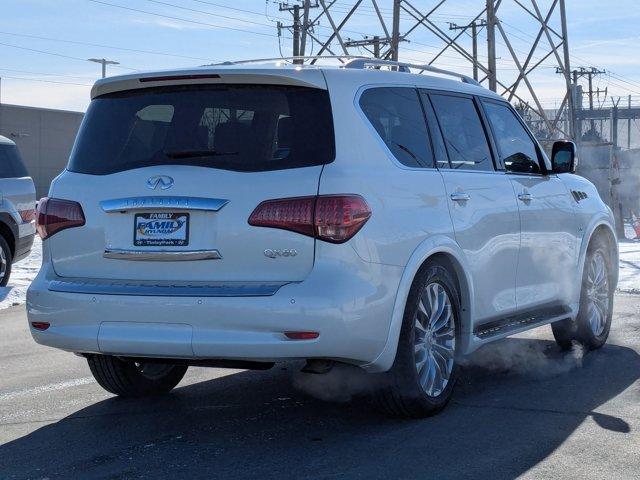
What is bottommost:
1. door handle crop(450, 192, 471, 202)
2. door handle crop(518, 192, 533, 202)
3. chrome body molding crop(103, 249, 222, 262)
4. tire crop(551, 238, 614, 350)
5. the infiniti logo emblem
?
tire crop(551, 238, 614, 350)

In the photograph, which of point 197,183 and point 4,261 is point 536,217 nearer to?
A: point 197,183

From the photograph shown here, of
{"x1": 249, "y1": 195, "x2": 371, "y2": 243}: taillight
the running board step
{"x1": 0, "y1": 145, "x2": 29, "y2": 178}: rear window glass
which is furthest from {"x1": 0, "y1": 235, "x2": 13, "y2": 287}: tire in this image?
{"x1": 249, "y1": 195, "x2": 371, "y2": 243}: taillight

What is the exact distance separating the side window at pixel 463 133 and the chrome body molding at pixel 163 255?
1745mm

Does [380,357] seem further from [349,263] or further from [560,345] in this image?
[560,345]

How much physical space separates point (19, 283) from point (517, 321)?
813cm

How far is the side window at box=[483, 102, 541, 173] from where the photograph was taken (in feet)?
23.3

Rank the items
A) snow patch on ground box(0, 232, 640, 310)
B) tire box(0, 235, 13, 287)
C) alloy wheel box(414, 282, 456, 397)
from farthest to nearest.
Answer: tire box(0, 235, 13, 287) → snow patch on ground box(0, 232, 640, 310) → alloy wheel box(414, 282, 456, 397)

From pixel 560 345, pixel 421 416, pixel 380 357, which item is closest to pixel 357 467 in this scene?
pixel 380 357

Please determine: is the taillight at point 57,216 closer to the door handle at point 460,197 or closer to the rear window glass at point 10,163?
the door handle at point 460,197

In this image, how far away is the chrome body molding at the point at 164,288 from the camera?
16.8 ft

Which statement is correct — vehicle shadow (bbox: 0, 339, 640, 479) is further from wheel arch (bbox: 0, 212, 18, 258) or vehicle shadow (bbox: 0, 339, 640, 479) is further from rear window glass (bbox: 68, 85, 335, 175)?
wheel arch (bbox: 0, 212, 18, 258)

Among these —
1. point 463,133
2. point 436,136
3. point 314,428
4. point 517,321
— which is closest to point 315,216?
point 314,428

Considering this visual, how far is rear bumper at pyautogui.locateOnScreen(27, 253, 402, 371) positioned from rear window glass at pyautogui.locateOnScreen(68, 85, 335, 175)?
586 mm

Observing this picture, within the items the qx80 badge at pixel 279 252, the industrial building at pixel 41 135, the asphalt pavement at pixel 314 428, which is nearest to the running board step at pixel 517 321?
the asphalt pavement at pixel 314 428
